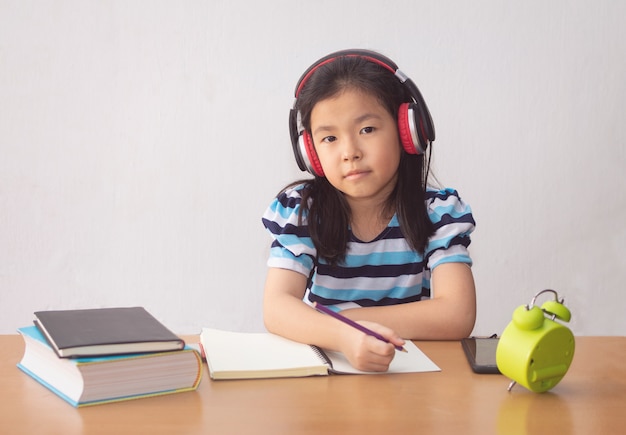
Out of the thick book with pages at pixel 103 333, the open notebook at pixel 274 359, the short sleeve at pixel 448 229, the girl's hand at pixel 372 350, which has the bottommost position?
the open notebook at pixel 274 359

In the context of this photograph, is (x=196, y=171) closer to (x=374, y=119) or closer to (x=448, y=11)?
(x=448, y=11)

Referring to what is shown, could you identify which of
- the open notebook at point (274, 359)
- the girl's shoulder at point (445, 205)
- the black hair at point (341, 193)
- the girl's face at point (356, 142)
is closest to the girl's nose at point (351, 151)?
the girl's face at point (356, 142)

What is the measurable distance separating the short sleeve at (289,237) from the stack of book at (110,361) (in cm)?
49

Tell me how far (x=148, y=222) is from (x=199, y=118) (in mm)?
408

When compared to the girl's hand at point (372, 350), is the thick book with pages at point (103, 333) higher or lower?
higher

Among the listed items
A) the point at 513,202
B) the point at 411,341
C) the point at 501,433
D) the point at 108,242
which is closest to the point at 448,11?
the point at 513,202

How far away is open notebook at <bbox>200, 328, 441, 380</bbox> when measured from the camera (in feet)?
3.22

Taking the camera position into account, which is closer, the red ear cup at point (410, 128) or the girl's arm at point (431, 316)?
the girl's arm at point (431, 316)

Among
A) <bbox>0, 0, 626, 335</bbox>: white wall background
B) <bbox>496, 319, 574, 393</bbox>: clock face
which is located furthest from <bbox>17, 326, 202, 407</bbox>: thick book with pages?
<bbox>0, 0, 626, 335</bbox>: white wall background

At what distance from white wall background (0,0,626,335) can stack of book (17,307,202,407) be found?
1.65 meters

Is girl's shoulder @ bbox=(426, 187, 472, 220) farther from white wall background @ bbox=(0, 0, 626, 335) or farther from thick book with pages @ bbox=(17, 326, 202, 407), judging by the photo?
white wall background @ bbox=(0, 0, 626, 335)

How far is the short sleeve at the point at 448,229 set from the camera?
1.43 meters

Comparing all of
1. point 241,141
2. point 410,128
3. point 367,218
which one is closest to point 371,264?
point 367,218

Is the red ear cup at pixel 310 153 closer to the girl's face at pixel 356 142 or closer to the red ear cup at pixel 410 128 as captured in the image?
the girl's face at pixel 356 142
